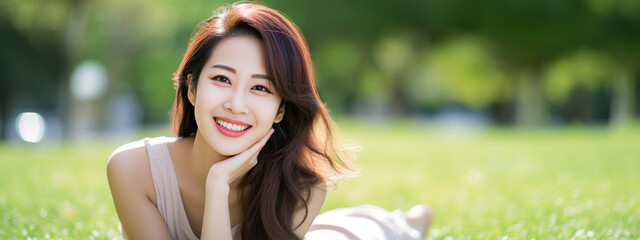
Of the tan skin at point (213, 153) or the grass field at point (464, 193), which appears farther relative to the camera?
the grass field at point (464, 193)

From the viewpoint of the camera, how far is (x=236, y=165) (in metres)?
3.86

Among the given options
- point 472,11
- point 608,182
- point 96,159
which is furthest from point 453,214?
point 472,11

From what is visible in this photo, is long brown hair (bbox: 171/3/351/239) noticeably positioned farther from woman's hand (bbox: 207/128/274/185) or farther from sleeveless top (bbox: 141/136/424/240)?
sleeveless top (bbox: 141/136/424/240)

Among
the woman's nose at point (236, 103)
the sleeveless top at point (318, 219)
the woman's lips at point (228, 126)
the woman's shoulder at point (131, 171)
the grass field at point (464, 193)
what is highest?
the woman's nose at point (236, 103)

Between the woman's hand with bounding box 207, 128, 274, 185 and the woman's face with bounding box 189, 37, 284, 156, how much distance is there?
5cm

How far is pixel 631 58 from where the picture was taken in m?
30.3

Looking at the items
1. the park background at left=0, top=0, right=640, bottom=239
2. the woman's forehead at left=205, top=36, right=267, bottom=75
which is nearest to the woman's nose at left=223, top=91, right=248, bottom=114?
the woman's forehead at left=205, top=36, right=267, bottom=75

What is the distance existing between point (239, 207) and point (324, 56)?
102 ft

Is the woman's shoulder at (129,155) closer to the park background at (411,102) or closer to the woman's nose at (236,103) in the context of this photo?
the woman's nose at (236,103)

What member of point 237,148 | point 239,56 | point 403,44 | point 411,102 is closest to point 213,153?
point 237,148

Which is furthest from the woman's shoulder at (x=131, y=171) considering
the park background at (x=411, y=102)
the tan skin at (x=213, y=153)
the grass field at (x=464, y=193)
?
the park background at (x=411, y=102)

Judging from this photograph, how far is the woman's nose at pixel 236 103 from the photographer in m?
3.72

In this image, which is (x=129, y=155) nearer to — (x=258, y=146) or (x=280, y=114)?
(x=258, y=146)

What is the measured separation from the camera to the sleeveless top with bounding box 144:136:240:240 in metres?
4.02
